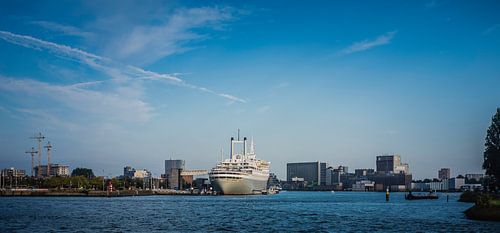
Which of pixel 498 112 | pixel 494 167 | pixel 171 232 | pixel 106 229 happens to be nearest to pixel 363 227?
pixel 171 232

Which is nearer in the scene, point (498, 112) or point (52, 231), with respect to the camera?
point (52, 231)

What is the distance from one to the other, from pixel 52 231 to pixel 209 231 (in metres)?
17.9

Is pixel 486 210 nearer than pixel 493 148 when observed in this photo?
Yes

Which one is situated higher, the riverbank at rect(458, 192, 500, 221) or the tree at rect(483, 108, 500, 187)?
the tree at rect(483, 108, 500, 187)

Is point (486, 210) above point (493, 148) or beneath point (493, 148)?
beneath

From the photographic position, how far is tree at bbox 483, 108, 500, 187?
120m

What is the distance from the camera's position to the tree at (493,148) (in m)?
120

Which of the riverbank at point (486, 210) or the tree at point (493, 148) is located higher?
the tree at point (493, 148)

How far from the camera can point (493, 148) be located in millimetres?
121625

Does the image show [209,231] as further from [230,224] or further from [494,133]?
[494,133]

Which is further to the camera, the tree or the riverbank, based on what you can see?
the tree

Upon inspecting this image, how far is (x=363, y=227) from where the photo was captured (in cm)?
7281

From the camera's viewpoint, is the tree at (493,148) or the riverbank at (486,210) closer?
the riverbank at (486,210)

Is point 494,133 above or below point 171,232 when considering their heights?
above
